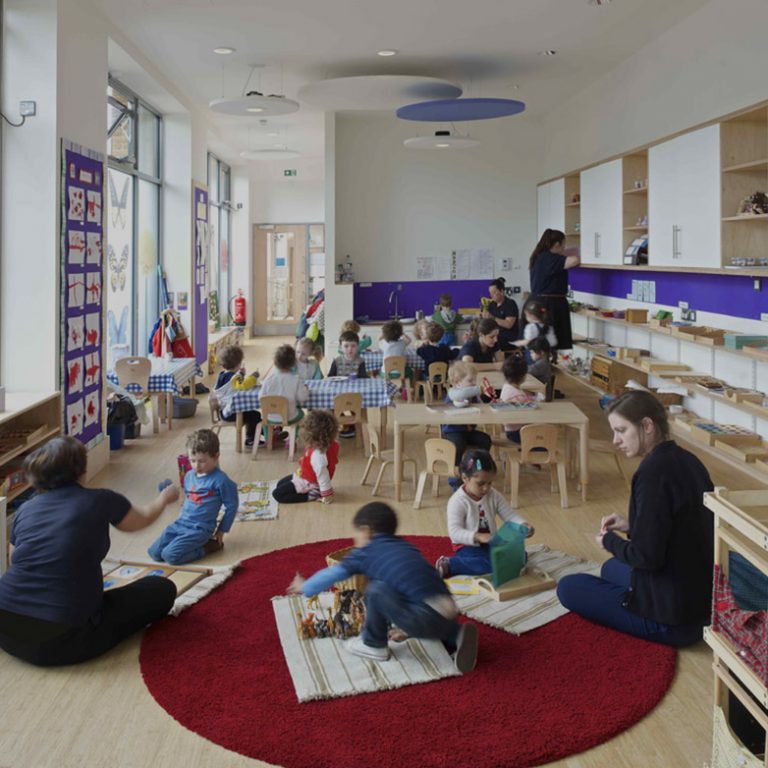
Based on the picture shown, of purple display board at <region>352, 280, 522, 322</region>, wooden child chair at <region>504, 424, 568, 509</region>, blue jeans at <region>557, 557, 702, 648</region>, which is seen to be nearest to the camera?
blue jeans at <region>557, 557, 702, 648</region>

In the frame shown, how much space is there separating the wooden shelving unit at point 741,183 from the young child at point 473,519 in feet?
10.7

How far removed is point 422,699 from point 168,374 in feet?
19.9

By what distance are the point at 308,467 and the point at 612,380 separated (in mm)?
4575

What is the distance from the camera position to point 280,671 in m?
3.87

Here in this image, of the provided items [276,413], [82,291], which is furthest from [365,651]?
[82,291]

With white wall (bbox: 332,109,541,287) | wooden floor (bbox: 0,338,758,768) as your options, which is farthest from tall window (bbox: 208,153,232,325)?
wooden floor (bbox: 0,338,758,768)

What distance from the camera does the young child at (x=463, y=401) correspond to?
675cm

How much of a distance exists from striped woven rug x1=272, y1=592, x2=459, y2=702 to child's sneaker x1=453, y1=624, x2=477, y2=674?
5 cm

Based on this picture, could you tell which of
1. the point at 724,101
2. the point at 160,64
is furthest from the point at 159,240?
the point at 724,101

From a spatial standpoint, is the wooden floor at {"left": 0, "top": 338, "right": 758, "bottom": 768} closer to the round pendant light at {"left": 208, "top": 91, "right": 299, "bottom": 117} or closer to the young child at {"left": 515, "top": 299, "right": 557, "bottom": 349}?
the young child at {"left": 515, "top": 299, "right": 557, "bottom": 349}

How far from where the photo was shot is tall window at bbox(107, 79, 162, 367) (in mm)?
9922

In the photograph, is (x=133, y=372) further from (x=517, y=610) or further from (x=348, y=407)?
(x=517, y=610)

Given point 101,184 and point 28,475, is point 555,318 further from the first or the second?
point 28,475

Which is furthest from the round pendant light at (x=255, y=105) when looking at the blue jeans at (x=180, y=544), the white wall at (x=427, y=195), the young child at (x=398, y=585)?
the young child at (x=398, y=585)
